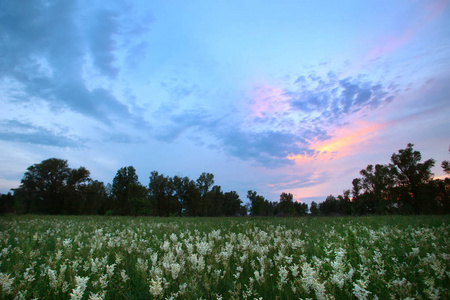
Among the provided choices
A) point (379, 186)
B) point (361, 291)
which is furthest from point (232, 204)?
point (361, 291)

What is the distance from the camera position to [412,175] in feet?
177

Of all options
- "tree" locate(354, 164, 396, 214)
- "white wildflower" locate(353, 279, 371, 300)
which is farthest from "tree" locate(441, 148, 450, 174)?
"white wildflower" locate(353, 279, 371, 300)

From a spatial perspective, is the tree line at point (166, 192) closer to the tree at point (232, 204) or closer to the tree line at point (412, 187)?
the tree line at point (412, 187)

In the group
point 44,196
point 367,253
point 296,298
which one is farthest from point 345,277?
point 44,196

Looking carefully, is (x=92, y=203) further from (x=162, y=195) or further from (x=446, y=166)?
(x=446, y=166)

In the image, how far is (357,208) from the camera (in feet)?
274

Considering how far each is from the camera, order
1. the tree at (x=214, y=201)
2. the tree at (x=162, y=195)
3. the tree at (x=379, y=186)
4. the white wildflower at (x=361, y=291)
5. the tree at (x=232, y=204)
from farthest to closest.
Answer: the tree at (x=232, y=204) → the tree at (x=214, y=201) → the tree at (x=162, y=195) → the tree at (x=379, y=186) → the white wildflower at (x=361, y=291)

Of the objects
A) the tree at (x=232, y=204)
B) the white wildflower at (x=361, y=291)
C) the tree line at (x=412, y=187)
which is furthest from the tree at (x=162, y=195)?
the white wildflower at (x=361, y=291)

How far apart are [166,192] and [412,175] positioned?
75728mm

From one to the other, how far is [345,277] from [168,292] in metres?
2.46

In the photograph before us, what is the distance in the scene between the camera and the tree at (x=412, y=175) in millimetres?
52188

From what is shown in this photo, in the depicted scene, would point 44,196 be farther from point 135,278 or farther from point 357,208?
point 357,208

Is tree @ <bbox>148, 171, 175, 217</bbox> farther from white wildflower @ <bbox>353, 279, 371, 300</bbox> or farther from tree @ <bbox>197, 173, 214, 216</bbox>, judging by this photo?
white wildflower @ <bbox>353, 279, 371, 300</bbox>

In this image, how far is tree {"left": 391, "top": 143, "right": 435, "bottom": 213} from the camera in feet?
171
